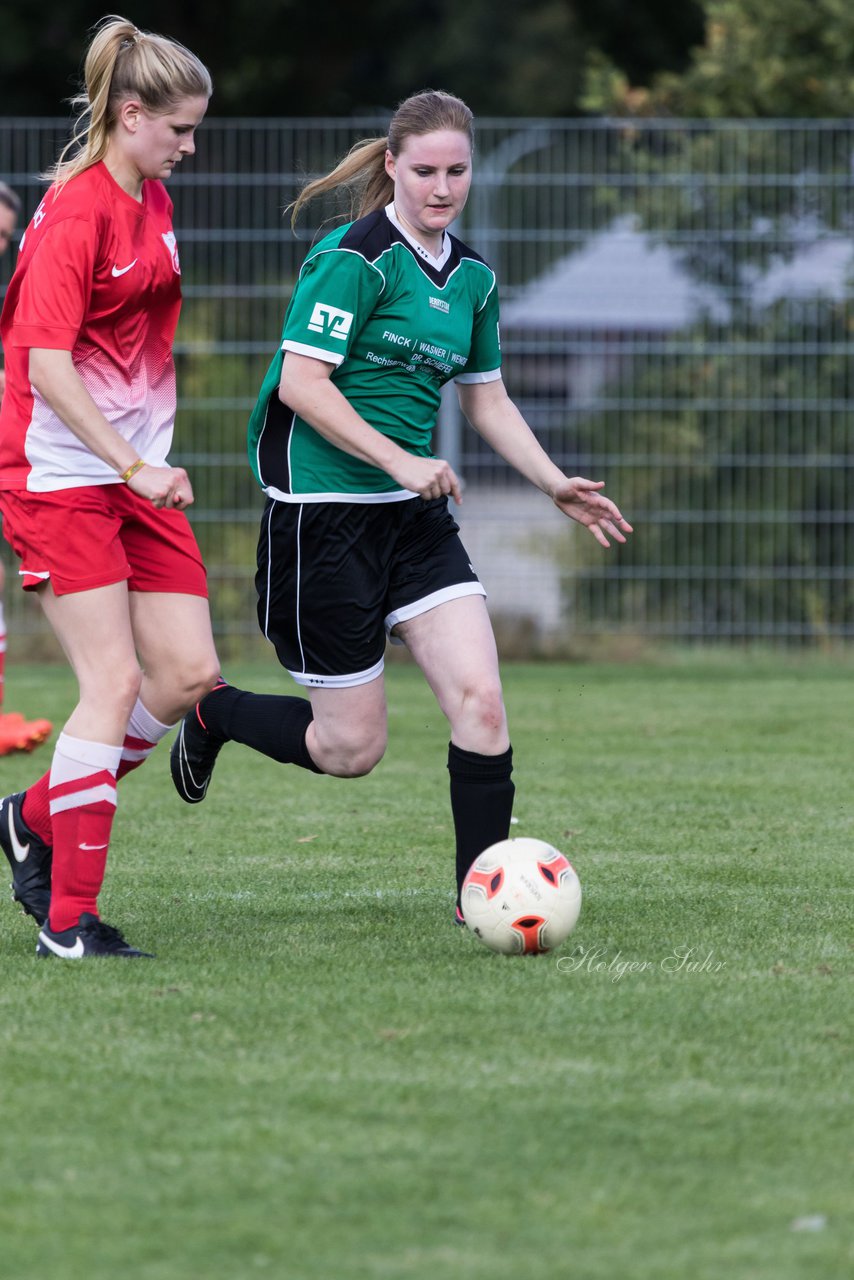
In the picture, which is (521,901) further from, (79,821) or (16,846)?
(16,846)

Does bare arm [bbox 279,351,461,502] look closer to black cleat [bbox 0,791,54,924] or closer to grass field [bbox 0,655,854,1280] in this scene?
grass field [bbox 0,655,854,1280]

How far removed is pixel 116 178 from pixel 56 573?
91 cm

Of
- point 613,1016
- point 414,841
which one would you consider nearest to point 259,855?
point 414,841

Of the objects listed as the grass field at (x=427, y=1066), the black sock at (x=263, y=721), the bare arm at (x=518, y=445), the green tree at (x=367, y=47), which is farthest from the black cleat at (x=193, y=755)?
the green tree at (x=367, y=47)

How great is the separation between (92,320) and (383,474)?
2.71ft

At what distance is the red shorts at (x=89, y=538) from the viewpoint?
4.48 meters

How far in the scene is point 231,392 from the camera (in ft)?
40.5

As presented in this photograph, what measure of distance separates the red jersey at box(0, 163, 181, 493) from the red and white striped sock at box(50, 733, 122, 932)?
2.04 feet

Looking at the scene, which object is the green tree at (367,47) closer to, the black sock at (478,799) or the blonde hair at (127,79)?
the blonde hair at (127,79)

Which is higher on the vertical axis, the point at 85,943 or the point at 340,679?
the point at 340,679

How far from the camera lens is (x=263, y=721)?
5.41 meters

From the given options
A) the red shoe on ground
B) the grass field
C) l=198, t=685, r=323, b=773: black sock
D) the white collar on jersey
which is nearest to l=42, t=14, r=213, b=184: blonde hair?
the white collar on jersey

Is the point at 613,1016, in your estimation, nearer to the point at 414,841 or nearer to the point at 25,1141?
the point at 25,1141

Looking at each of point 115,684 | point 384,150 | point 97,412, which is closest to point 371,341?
point 384,150
